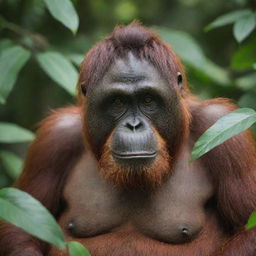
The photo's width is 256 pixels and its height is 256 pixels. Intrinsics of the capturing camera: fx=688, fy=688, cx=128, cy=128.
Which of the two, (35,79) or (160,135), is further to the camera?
(35,79)

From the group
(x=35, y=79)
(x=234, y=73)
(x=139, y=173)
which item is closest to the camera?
(x=139, y=173)

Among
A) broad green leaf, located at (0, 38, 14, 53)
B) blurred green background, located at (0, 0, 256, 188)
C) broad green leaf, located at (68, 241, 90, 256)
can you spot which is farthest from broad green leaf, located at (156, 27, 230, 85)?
broad green leaf, located at (68, 241, 90, 256)

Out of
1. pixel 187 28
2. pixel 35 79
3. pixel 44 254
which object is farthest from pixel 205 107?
pixel 187 28

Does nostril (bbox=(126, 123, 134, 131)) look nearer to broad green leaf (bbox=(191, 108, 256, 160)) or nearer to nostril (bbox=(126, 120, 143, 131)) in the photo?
nostril (bbox=(126, 120, 143, 131))

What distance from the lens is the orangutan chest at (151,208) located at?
448 cm

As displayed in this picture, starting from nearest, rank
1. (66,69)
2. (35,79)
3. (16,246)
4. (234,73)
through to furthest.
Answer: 1. (16,246)
2. (66,69)
3. (35,79)
4. (234,73)

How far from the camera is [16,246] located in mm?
Result: 4629

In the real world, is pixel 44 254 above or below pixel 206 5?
below

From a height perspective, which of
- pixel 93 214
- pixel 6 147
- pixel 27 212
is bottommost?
pixel 6 147

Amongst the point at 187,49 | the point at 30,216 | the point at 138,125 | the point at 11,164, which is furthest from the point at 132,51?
the point at 11,164

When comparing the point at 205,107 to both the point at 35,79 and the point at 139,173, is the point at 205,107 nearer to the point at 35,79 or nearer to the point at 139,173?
the point at 139,173

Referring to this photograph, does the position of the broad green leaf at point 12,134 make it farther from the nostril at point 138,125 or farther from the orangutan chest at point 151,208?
the nostril at point 138,125

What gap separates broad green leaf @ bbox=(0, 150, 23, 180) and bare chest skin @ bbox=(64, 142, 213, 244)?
4.37ft

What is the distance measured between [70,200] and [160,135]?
0.88 m
